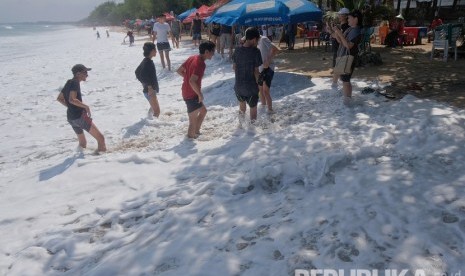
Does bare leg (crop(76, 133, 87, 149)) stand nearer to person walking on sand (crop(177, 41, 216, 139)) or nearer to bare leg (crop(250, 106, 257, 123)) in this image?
person walking on sand (crop(177, 41, 216, 139))

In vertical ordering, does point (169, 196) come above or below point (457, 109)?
below

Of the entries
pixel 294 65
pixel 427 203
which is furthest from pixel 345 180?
pixel 294 65

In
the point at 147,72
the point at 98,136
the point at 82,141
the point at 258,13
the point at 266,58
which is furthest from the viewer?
the point at 258,13

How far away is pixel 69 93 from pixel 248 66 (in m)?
2.83

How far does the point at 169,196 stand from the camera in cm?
463

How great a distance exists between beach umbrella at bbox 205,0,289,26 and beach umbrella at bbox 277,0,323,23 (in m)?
0.19

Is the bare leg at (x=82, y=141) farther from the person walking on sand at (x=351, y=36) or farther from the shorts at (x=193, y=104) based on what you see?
the person walking on sand at (x=351, y=36)

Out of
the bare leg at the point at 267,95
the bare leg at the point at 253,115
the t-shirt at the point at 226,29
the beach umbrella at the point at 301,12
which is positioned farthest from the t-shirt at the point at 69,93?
the t-shirt at the point at 226,29

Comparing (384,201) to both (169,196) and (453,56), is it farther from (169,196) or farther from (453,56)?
(453,56)

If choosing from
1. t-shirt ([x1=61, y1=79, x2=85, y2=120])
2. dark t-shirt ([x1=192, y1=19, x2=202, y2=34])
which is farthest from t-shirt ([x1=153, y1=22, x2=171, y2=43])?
t-shirt ([x1=61, y1=79, x2=85, y2=120])

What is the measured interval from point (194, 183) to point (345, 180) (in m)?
1.91

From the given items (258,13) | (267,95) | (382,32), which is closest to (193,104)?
(267,95)

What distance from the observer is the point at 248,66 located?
5984 mm

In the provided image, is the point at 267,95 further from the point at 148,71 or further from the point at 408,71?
the point at 408,71
